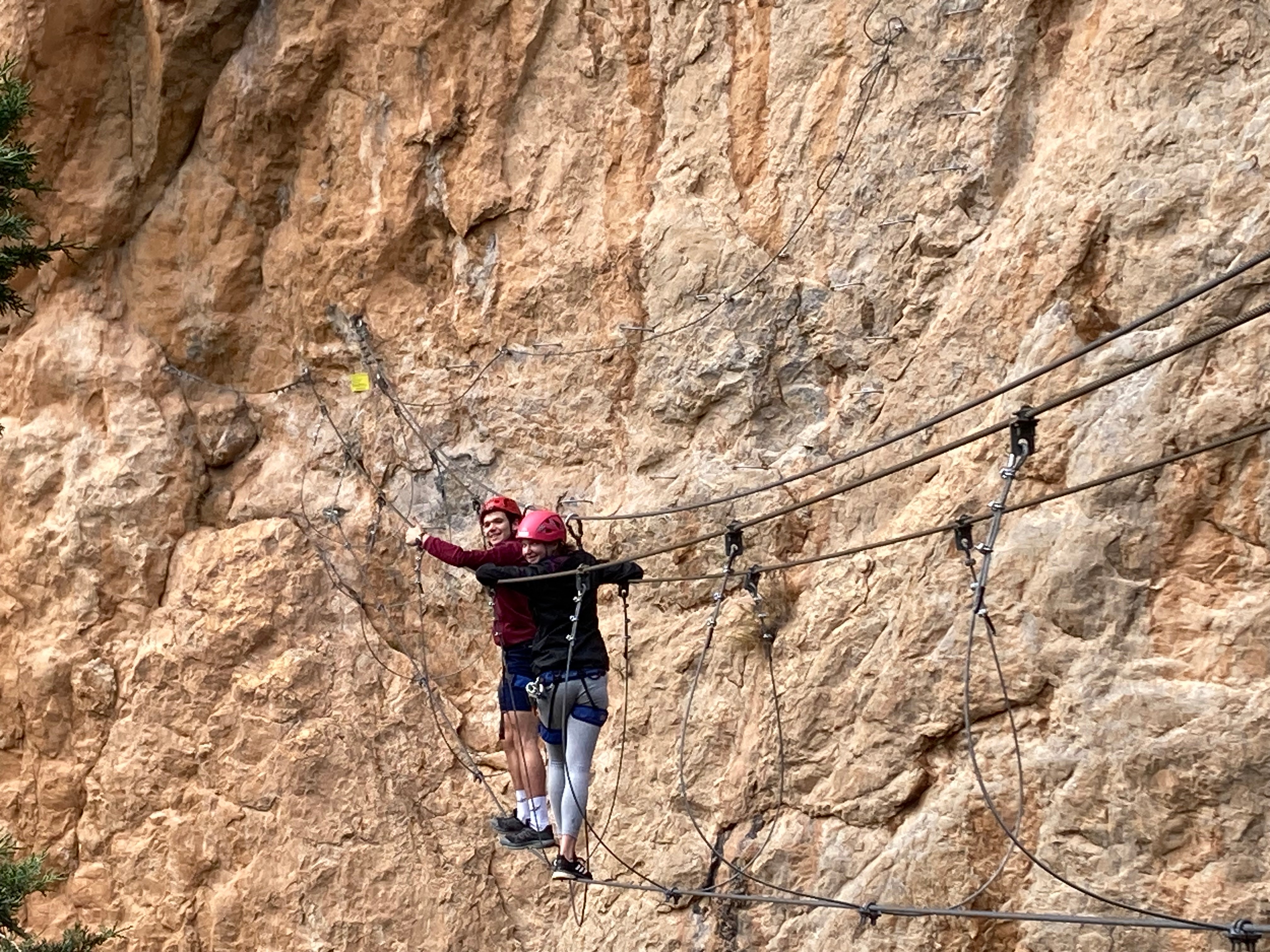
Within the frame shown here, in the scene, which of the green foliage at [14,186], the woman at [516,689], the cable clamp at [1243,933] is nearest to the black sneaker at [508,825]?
the woman at [516,689]

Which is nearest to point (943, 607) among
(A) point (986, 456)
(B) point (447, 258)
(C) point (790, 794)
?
(A) point (986, 456)

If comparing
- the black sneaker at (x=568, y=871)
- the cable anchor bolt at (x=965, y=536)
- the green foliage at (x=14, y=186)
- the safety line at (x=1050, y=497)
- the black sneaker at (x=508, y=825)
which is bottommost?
the black sneaker at (x=568, y=871)

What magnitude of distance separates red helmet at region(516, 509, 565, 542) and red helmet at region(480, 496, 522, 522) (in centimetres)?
21

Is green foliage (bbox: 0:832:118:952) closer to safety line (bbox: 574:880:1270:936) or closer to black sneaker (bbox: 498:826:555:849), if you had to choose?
black sneaker (bbox: 498:826:555:849)

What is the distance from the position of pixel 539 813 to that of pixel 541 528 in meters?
1.26

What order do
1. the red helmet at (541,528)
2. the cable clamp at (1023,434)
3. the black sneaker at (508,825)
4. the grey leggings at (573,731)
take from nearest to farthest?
the cable clamp at (1023,434), the grey leggings at (573,731), the red helmet at (541,528), the black sneaker at (508,825)

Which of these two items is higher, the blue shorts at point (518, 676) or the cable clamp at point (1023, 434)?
the cable clamp at point (1023, 434)

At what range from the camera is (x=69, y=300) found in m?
9.12

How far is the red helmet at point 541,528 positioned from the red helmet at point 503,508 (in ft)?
0.68

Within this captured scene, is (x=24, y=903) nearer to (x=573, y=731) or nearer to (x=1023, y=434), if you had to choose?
(x=573, y=731)

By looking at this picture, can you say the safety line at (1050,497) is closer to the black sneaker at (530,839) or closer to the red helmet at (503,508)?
the red helmet at (503,508)

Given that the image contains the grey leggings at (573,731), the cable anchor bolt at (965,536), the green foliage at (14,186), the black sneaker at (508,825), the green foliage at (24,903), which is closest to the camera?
the cable anchor bolt at (965,536)

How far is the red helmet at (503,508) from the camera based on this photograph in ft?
21.2

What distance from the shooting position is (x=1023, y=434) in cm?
489
